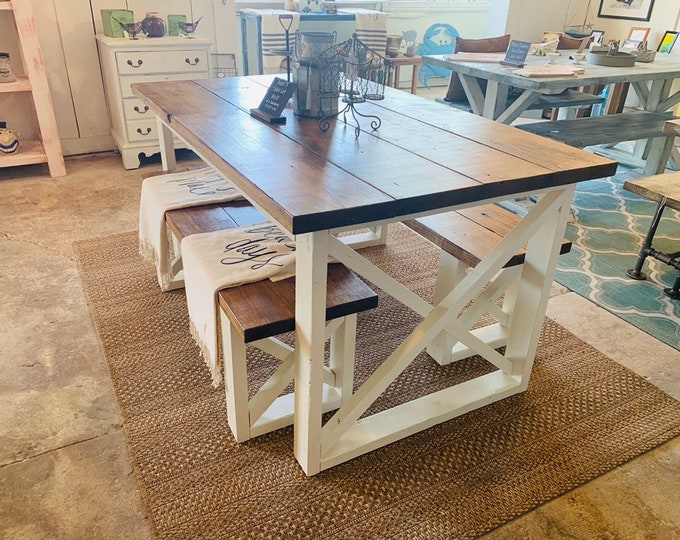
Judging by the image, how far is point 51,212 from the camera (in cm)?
295

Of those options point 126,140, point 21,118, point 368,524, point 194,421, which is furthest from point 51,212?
point 368,524

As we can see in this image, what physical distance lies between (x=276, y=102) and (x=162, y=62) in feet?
6.59

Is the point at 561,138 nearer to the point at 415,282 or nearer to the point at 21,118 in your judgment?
the point at 415,282

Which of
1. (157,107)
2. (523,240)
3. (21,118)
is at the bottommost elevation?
(21,118)

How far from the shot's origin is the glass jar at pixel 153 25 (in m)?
3.41

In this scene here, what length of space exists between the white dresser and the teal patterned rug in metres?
2.42

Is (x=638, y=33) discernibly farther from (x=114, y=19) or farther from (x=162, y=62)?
(x=114, y=19)

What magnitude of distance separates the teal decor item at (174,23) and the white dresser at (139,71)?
5.9 inches

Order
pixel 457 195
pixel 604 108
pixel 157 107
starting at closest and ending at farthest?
Answer: pixel 457 195 → pixel 157 107 → pixel 604 108

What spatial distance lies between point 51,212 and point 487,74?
2.45 m

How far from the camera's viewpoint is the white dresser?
10.8ft

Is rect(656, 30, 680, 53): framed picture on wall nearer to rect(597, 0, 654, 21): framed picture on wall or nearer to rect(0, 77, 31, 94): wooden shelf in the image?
rect(597, 0, 654, 21): framed picture on wall

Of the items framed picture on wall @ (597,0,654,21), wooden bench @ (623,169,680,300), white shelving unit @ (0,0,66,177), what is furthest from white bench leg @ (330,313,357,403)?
framed picture on wall @ (597,0,654,21)

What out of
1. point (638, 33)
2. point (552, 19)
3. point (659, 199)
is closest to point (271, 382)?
point (659, 199)
